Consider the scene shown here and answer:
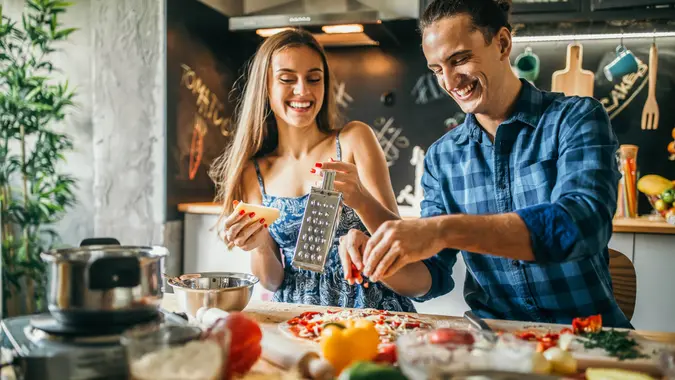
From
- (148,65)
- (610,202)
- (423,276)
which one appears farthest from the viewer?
(148,65)

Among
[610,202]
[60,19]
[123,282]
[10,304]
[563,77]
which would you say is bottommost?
[10,304]

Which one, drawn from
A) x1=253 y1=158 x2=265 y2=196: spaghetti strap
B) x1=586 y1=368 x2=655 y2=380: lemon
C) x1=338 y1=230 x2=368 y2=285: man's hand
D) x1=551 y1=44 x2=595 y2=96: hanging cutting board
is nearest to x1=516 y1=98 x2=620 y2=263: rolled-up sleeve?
x1=586 y1=368 x2=655 y2=380: lemon

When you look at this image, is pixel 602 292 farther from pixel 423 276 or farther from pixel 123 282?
pixel 123 282

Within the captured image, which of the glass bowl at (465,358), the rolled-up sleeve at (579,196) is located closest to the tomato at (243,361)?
the glass bowl at (465,358)

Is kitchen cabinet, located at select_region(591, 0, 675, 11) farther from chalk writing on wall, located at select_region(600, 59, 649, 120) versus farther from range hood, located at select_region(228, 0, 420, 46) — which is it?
range hood, located at select_region(228, 0, 420, 46)

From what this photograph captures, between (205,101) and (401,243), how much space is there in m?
2.64

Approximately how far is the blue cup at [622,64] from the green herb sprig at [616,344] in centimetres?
246

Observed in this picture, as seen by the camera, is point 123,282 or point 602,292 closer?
point 123,282

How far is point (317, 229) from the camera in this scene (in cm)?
135

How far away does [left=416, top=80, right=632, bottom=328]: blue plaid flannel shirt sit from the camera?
4.24 ft

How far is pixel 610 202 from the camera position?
1.27 metres

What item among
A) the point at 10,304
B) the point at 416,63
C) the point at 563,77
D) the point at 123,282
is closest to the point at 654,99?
the point at 563,77

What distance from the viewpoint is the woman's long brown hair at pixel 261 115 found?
2047 mm

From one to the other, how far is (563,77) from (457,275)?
1.38m
